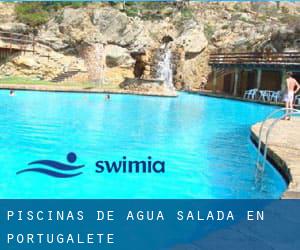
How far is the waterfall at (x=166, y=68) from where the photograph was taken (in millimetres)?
25516

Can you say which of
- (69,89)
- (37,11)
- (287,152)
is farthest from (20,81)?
(287,152)

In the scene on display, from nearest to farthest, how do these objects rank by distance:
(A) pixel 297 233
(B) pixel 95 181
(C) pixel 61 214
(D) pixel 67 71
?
(A) pixel 297 233 < (C) pixel 61 214 < (B) pixel 95 181 < (D) pixel 67 71

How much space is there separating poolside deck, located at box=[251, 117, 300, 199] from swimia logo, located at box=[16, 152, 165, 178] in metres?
1.90

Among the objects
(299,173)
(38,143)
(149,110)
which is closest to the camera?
(299,173)

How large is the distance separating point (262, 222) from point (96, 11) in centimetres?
2820

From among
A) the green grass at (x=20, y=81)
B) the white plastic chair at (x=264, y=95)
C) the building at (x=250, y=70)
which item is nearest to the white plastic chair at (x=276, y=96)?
the white plastic chair at (x=264, y=95)

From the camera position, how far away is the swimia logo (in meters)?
7.39

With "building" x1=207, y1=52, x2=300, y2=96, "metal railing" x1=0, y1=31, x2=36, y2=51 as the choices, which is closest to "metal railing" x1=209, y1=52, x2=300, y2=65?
"building" x1=207, y1=52, x2=300, y2=96

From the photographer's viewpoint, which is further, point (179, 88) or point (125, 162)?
point (179, 88)

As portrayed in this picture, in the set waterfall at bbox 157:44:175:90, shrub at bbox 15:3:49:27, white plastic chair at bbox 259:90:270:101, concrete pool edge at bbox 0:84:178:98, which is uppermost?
shrub at bbox 15:3:49:27

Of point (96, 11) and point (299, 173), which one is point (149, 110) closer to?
point (299, 173)

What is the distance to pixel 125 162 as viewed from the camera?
8203 mm

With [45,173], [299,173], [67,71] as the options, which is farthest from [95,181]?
[67,71]

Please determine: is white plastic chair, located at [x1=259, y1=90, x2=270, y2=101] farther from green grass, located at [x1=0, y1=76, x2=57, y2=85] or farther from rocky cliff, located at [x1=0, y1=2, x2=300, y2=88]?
green grass, located at [x1=0, y1=76, x2=57, y2=85]
